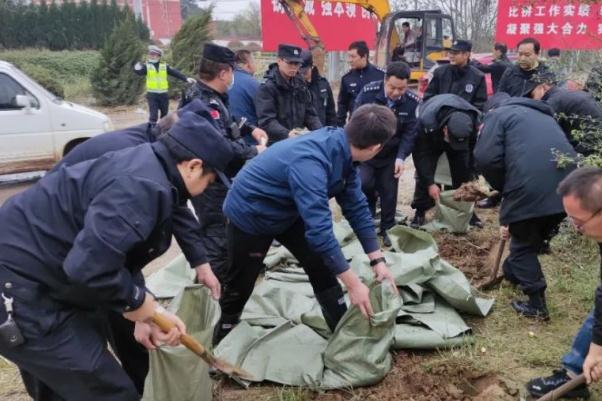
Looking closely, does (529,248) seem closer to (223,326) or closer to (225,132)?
(223,326)

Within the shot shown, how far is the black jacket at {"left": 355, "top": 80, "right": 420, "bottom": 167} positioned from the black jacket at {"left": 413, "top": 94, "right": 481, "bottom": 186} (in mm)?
106

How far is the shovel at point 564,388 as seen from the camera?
2.26m

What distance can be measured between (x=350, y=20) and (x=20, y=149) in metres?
10.9

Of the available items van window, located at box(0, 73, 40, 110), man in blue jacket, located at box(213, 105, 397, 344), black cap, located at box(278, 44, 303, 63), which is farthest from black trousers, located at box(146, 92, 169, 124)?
man in blue jacket, located at box(213, 105, 397, 344)

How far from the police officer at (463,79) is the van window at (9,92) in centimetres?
485

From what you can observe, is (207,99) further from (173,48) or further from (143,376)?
(173,48)

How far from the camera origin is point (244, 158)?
3424mm

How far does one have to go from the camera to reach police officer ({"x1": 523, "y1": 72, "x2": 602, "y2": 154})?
4.00 metres

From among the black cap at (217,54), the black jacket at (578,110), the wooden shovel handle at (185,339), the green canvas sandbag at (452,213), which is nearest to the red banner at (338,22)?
the green canvas sandbag at (452,213)

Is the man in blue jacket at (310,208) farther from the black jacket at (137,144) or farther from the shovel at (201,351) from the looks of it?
the shovel at (201,351)

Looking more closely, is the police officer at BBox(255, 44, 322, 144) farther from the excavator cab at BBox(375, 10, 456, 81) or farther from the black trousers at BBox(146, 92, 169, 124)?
the excavator cab at BBox(375, 10, 456, 81)

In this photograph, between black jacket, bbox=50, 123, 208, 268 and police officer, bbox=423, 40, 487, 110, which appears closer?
black jacket, bbox=50, 123, 208, 268

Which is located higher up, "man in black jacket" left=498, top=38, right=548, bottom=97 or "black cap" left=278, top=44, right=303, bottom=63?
"black cap" left=278, top=44, right=303, bottom=63

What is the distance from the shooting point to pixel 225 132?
3389 mm
